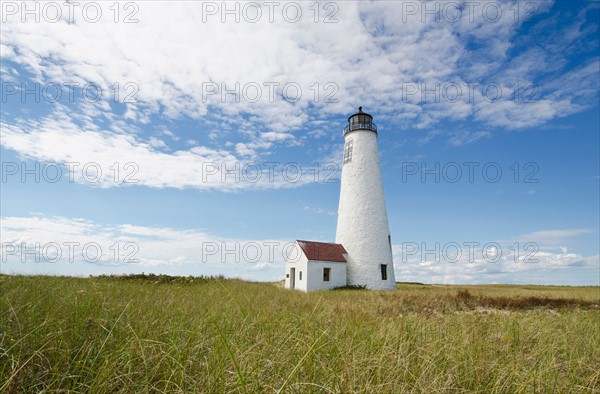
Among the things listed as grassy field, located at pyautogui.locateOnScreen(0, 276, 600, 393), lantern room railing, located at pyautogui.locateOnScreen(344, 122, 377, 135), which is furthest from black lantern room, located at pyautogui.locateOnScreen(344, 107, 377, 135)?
grassy field, located at pyautogui.locateOnScreen(0, 276, 600, 393)

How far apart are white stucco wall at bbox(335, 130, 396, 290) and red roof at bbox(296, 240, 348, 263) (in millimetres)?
709

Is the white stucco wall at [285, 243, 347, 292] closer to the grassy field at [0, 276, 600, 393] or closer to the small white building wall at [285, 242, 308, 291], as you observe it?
the small white building wall at [285, 242, 308, 291]

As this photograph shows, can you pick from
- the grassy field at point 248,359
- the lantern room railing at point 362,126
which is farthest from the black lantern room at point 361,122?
the grassy field at point 248,359

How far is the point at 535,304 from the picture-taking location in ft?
47.0

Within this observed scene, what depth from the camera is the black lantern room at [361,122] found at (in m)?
26.1

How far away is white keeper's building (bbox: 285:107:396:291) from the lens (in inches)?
950

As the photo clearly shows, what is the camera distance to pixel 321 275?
77.5 ft

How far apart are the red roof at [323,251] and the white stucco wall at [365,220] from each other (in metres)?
0.71

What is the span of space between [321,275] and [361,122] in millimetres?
A: 12293

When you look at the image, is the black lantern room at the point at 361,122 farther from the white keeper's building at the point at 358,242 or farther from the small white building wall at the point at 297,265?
the small white building wall at the point at 297,265

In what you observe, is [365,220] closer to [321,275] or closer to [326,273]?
[326,273]

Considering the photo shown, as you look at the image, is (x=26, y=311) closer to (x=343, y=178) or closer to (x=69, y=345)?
(x=69, y=345)

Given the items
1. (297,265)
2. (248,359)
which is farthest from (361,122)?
(248,359)

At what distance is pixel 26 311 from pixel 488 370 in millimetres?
5816
